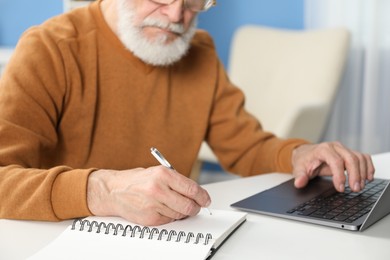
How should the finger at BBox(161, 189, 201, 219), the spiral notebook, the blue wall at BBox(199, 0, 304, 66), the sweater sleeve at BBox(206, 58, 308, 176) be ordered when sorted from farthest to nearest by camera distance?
the blue wall at BBox(199, 0, 304, 66), the sweater sleeve at BBox(206, 58, 308, 176), the finger at BBox(161, 189, 201, 219), the spiral notebook

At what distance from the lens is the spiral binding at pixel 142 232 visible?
0.85 metres

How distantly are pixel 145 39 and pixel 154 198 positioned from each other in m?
0.63

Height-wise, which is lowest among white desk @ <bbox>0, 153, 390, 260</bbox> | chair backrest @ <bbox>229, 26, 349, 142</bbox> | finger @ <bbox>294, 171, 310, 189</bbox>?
chair backrest @ <bbox>229, 26, 349, 142</bbox>

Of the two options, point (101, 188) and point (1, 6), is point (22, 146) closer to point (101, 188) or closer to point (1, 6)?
point (101, 188)

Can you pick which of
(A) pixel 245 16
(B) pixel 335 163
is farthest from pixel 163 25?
(A) pixel 245 16

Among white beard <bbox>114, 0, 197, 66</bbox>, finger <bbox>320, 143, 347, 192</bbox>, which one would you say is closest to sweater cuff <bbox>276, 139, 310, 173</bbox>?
finger <bbox>320, 143, 347, 192</bbox>

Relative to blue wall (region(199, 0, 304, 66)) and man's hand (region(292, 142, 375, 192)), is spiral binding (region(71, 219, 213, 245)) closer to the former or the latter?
man's hand (region(292, 142, 375, 192))

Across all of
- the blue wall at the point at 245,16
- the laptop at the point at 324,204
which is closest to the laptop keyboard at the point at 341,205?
the laptop at the point at 324,204

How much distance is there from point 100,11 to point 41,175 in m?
0.61

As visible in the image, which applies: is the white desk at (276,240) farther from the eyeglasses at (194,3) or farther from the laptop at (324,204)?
the eyeglasses at (194,3)

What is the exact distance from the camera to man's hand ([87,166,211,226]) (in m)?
0.92

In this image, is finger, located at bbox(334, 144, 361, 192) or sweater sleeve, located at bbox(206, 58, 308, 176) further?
sweater sleeve, located at bbox(206, 58, 308, 176)

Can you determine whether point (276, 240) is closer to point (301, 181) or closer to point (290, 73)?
point (301, 181)

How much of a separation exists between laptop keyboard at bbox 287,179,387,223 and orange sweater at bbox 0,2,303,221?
28cm
